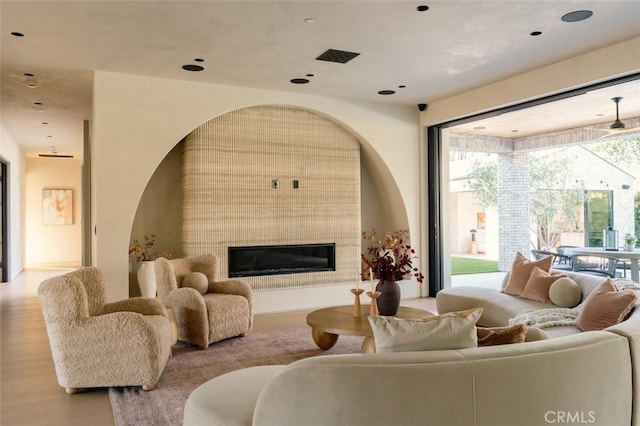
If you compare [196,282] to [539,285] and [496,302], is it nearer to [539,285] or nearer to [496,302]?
[496,302]

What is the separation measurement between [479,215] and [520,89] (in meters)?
9.13

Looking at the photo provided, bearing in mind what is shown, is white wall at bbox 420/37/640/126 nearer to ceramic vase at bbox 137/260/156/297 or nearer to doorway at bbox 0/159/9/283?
ceramic vase at bbox 137/260/156/297

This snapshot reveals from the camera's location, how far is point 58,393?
3412 millimetres

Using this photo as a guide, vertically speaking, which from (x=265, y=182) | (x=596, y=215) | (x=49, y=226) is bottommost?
(x=49, y=226)

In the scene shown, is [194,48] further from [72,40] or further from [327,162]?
[327,162]

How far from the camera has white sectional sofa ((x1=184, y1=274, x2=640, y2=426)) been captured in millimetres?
1645

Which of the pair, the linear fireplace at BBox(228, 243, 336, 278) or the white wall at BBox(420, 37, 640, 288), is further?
the linear fireplace at BBox(228, 243, 336, 278)

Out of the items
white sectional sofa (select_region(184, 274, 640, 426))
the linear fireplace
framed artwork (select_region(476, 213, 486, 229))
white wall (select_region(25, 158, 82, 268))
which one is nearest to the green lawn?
framed artwork (select_region(476, 213, 486, 229))

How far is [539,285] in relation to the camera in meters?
4.39

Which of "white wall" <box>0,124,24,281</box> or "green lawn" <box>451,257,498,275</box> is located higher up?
"white wall" <box>0,124,24,281</box>

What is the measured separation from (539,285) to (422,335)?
299cm

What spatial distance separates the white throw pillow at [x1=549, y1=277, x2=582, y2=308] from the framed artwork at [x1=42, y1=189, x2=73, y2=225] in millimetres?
12033

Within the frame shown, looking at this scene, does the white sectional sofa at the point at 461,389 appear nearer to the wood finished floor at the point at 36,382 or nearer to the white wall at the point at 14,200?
the wood finished floor at the point at 36,382

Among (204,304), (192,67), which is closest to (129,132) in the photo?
(192,67)
